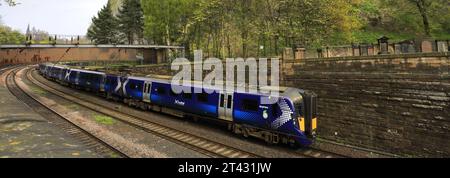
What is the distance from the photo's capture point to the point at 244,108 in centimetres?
1544

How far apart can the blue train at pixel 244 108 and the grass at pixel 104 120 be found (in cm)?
280

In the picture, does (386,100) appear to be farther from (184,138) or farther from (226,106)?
Answer: (184,138)

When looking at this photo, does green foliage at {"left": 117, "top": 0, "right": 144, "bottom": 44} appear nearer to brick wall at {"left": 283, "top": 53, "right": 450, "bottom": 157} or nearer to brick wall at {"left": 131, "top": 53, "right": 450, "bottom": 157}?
brick wall at {"left": 131, "top": 53, "right": 450, "bottom": 157}

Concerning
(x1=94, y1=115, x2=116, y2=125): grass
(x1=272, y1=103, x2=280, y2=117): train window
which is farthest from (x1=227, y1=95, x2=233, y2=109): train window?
(x1=94, y1=115, x2=116, y2=125): grass

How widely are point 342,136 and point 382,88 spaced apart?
123 inches

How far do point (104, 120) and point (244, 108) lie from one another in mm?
8705

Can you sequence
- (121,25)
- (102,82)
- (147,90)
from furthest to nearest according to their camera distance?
(121,25) → (102,82) → (147,90)

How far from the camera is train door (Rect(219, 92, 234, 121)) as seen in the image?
52.6ft

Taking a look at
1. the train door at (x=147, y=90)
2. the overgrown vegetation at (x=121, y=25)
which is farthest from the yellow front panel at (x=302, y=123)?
the overgrown vegetation at (x=121, y=25)

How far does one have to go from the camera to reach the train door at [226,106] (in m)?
16.0

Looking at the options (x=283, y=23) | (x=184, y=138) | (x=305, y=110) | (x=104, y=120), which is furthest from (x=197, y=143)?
(x=283, y=23)

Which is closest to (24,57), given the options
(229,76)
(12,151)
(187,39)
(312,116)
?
(187,39)
